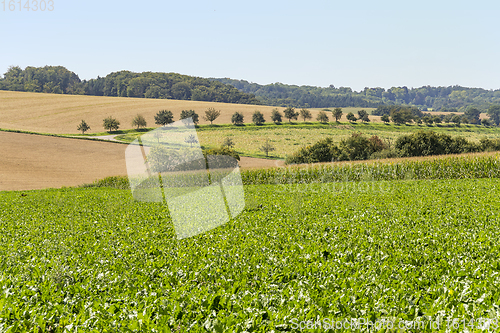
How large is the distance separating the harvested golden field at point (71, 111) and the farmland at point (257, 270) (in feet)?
243

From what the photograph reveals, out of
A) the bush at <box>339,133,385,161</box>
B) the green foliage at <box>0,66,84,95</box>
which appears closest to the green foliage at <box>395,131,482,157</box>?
the bush at <box>339,133,385,161</box>

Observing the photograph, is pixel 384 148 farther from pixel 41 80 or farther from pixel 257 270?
pixel 41 80

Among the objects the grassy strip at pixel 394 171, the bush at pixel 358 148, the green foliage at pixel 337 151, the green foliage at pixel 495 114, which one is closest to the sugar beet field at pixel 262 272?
the grassy strip at pixel 394 171

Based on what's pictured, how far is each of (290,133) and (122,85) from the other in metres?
98.2

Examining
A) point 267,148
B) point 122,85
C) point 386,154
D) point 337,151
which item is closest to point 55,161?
point 267,148

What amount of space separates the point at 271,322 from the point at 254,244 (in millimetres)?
4319

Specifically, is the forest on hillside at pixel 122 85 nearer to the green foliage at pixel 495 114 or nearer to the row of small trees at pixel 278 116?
the row of small trees at pixel 278 116

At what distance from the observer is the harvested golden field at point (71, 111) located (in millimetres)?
78981

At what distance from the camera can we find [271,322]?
13.5ft

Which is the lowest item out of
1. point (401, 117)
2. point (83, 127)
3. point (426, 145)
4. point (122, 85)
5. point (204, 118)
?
point (83, 127)

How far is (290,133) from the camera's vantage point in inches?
3142

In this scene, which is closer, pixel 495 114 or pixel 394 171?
pixel 394 171

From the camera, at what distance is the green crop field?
65625 mm

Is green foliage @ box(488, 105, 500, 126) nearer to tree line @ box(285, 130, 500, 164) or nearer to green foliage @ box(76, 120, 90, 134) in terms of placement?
tree line @ box(285, 130, 500, 164)
